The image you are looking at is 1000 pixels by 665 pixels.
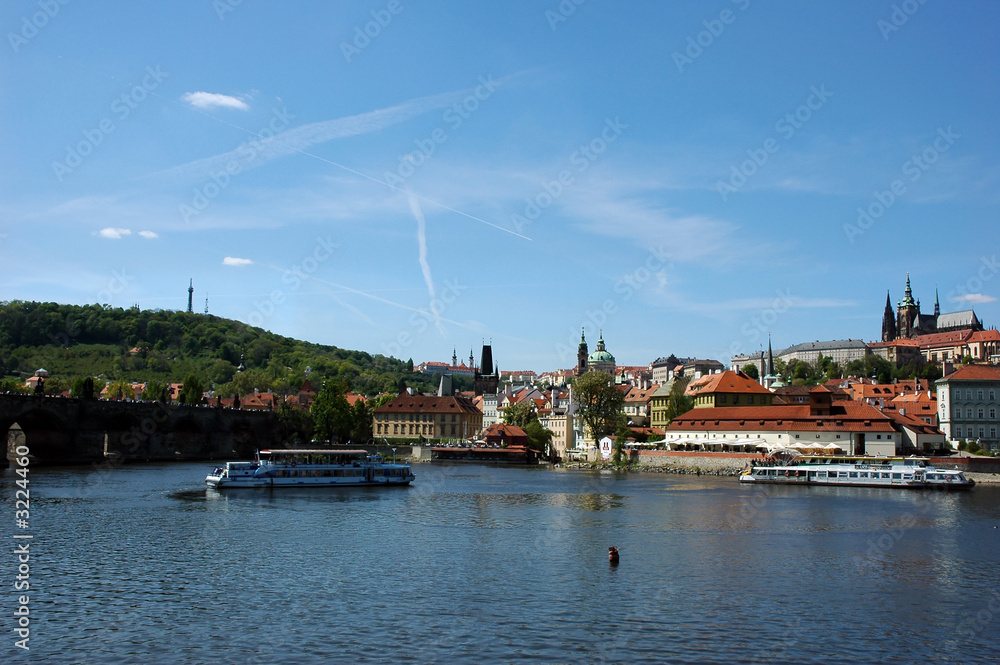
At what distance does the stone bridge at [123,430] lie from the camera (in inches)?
3543

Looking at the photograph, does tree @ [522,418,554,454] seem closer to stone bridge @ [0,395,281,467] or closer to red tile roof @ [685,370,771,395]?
red tile roof @ [685,370,771,395]

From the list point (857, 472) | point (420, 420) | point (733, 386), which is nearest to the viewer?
point (857, 472)

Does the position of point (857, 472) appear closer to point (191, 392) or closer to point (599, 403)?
point (599, 403)

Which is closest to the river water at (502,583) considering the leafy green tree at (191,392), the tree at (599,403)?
Answer: the tree at (599,403)

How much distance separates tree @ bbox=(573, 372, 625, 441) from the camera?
123 m

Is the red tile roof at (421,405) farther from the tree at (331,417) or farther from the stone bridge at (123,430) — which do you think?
the stone bridge at (123,430)

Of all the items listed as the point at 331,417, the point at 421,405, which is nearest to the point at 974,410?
the point at 331,417

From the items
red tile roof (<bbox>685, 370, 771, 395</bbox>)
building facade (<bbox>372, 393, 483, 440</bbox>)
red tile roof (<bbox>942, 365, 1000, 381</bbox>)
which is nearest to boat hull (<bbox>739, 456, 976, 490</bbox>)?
red tile roof (<bbox>942, 365, 1000, 381</bbox>)

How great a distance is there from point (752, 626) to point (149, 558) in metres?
24.1

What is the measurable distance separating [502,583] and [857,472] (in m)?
56.2

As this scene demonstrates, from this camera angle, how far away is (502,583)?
32.2 m

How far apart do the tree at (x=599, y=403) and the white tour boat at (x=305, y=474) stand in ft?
148

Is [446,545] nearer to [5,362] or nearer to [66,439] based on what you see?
[66,439]

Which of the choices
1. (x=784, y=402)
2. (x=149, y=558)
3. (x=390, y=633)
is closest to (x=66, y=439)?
(x=149, y=558)
